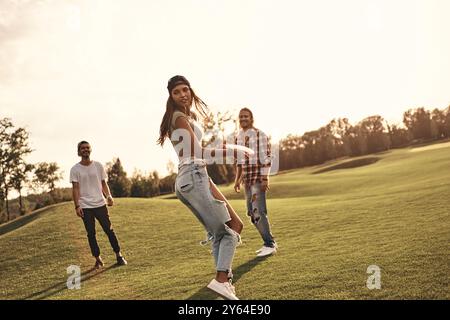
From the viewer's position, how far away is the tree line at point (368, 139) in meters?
112

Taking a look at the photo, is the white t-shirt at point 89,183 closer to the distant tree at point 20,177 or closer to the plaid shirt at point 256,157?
the plaid shirt at point 256,157

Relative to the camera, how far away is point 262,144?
9734 millimetres

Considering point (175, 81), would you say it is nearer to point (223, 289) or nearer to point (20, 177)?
point (223, 289)

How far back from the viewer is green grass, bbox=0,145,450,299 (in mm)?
6410

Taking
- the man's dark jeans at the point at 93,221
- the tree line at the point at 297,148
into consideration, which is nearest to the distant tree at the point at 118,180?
the tree line at the point at 297,148

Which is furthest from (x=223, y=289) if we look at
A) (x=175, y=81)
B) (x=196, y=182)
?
(x=175, y=81)

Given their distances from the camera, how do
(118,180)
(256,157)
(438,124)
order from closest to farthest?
(256,157), (118,180), (438,124)

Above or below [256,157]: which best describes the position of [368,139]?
above

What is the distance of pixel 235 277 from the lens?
7.53 m

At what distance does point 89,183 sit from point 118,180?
188 feet

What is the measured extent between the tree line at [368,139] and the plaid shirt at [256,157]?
99.1m

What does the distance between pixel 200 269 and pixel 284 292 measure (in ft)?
9.50
